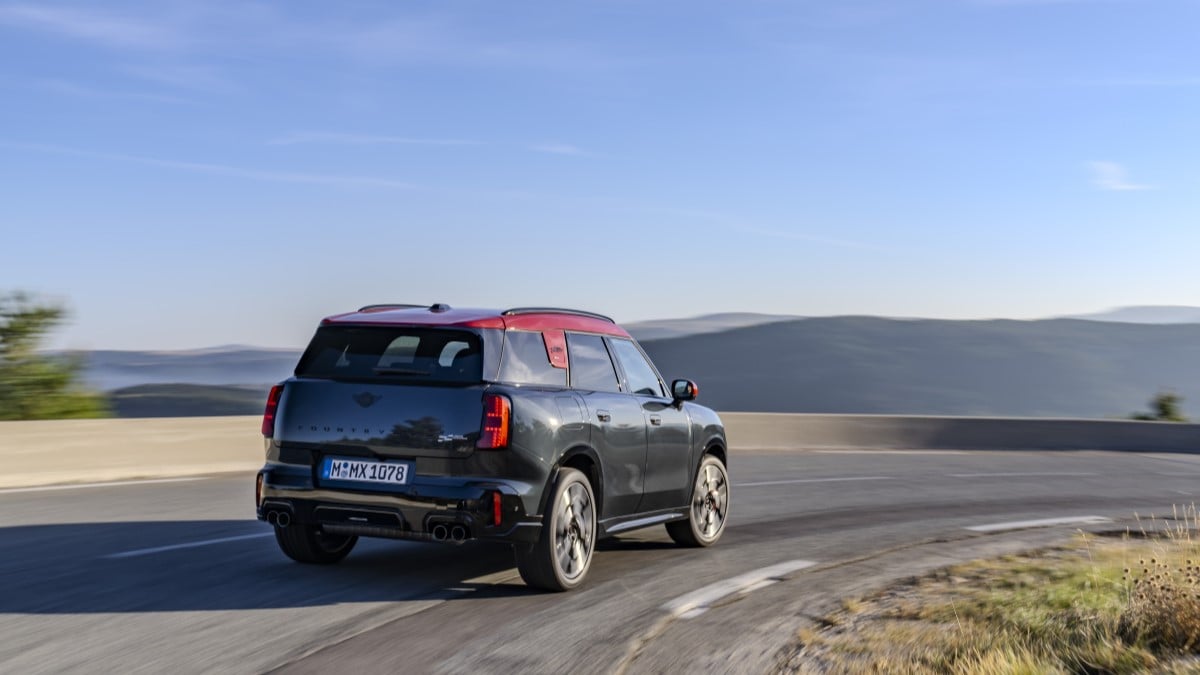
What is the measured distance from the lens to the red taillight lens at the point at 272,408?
823 cm

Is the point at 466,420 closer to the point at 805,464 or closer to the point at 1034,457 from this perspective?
the point at 805,464

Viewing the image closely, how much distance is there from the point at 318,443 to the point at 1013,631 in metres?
4.12

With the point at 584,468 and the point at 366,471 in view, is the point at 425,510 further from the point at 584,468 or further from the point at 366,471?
the point at 584,468

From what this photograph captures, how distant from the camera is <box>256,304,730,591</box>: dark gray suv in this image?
768 centimetres

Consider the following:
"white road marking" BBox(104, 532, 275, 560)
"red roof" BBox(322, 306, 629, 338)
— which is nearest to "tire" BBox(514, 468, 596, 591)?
"red roof" BBox(322, 306, 629, 338)

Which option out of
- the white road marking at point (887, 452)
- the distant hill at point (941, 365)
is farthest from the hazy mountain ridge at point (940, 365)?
the white road marking at point (887, 452)

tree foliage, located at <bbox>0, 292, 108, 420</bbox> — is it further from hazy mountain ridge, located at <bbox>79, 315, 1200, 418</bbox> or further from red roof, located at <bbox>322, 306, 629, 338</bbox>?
hazy mountain ridge, located at <bbox>79, 315, 1200, 418</bbox>

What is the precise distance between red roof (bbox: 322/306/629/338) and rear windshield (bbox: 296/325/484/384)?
5 centimetres

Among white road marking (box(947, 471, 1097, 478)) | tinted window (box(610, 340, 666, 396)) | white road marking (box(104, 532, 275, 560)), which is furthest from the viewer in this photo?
white road marking (box(947, 471, 1097, 478))

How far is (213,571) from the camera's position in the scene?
8562 millimetres

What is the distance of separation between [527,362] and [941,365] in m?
87.5

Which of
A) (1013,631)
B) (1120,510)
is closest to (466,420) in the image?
(1013,631)

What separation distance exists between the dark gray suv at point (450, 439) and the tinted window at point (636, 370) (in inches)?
22.2

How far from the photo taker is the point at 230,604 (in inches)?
294
